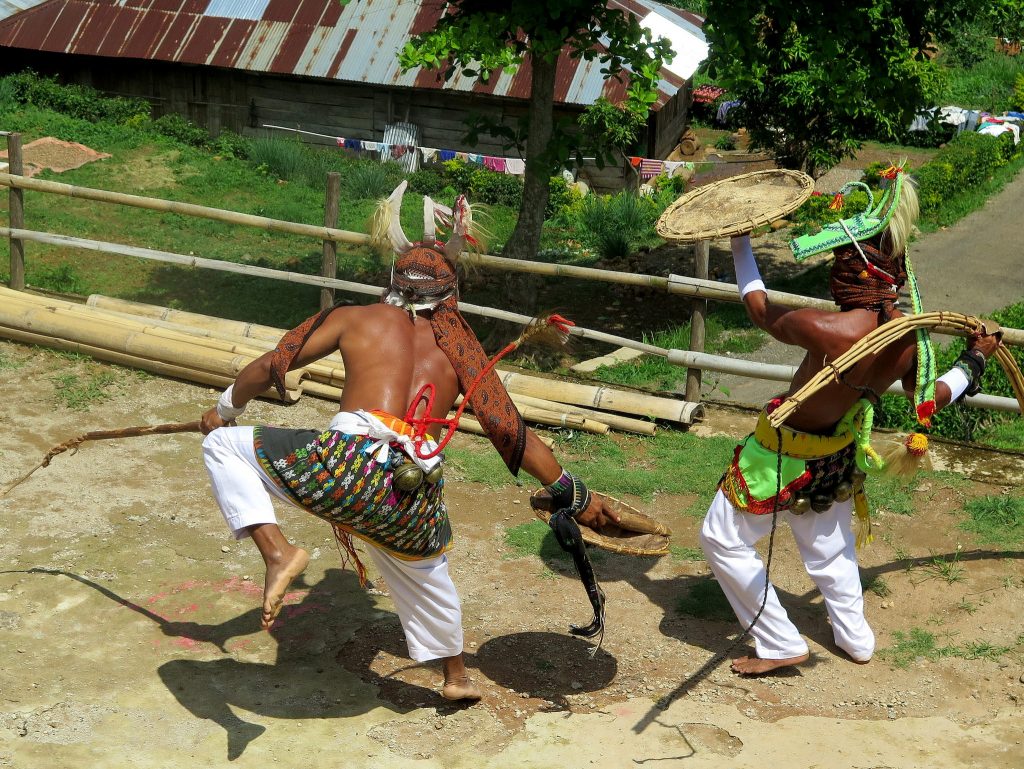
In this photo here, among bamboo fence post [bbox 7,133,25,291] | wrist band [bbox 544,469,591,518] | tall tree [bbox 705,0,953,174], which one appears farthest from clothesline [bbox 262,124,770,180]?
wrist band [bbox 544,469,591,518]

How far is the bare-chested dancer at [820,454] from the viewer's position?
4.05 m

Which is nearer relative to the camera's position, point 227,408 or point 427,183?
point 227,408

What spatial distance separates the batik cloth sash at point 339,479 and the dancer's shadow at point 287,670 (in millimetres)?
879

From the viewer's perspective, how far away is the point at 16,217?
8.94 meters

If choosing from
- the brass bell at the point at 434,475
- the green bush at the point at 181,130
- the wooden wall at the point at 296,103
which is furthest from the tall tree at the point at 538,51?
the green bush at the point at 181,130

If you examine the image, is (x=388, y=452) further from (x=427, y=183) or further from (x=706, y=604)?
(x=427, y=183)

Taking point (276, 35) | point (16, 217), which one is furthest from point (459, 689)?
point (276, 35)

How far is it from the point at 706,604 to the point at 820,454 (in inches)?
44.4

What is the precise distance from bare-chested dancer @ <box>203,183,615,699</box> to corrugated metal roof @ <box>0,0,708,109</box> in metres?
12.7

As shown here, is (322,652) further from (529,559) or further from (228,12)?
(228,12)

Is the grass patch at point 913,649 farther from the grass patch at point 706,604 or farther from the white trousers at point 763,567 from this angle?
the grass patch at point 706,604

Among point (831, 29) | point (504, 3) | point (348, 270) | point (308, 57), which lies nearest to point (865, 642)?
point (831, 29)

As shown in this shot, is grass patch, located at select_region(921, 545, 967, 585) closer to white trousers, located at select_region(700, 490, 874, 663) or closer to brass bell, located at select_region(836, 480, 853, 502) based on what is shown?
white trousers, located at select_region(700, 490, 874, 663)

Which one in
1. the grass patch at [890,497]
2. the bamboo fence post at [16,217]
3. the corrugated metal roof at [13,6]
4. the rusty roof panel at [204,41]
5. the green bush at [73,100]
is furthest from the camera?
the corrugated metal roof at [13,6]
